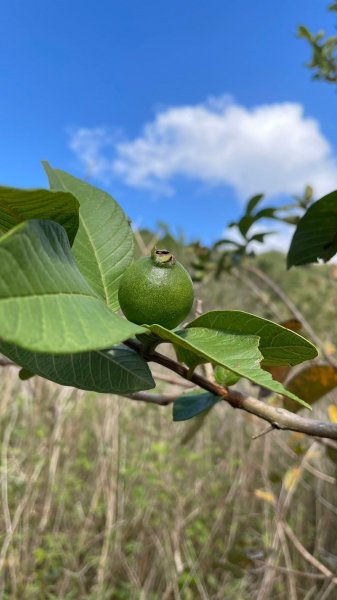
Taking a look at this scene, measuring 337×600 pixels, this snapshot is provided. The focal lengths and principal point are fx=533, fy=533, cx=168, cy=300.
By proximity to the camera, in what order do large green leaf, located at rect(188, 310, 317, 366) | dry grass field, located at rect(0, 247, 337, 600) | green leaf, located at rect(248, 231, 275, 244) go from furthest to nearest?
dry grass field, located at rect(0, 247, 337, 600)
green leaf, located at rect(248, 231, 275, 244)
large green leaf, located at rect(188, 310, 317, 366)

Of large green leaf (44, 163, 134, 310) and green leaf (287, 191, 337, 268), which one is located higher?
green leaf (287, 191, 337, 268)

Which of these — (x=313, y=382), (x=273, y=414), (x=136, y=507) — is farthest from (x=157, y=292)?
(x=136, y=507)

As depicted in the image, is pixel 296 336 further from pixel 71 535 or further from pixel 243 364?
pixel 71 535

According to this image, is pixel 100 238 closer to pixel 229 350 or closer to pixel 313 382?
pixel 229 350

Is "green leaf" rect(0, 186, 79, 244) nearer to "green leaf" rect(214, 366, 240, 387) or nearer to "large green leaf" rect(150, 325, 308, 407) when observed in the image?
"large green leaf" rect(150, 325, 308, 407)

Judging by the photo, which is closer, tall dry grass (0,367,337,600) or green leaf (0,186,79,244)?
green leaf (0,186,79,244)

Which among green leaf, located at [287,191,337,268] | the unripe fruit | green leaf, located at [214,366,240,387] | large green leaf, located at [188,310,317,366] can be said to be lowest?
green leaf, located at [214,366,240,387]

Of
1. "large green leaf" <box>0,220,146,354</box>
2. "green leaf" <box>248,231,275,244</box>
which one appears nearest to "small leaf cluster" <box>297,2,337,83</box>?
"green leaf" <box>248,231,275,244</box>

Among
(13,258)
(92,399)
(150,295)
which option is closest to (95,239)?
(150,295)
